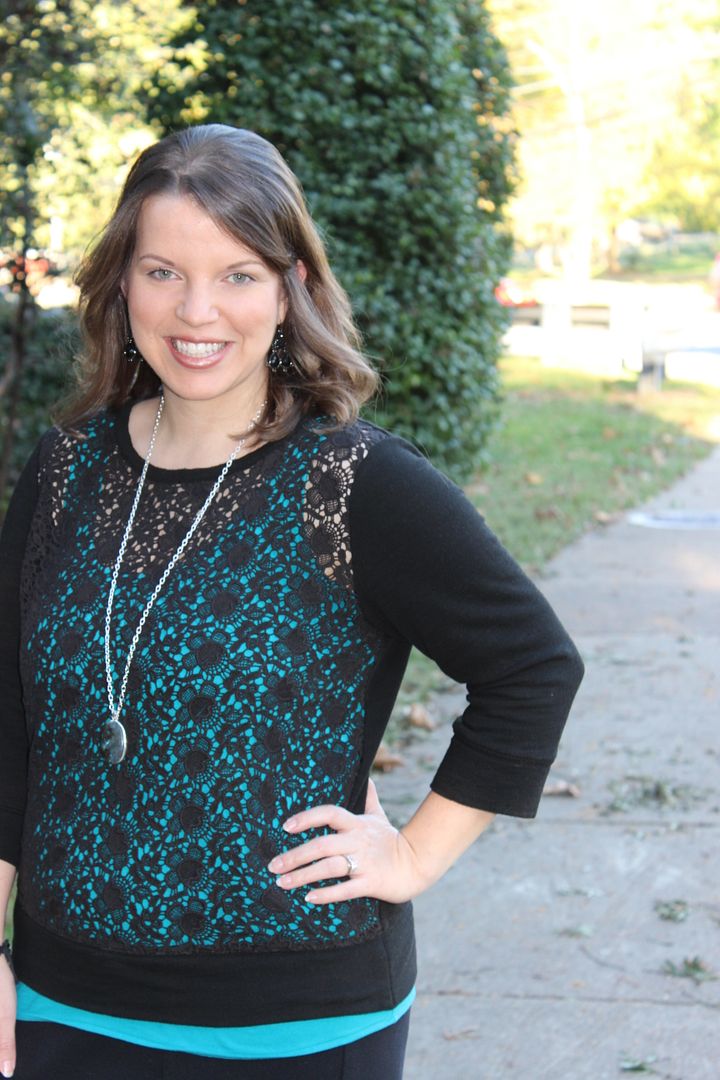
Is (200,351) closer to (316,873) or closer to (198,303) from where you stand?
(198,303)

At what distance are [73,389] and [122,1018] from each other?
3.56 feet

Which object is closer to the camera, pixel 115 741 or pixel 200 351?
pixel 115 741

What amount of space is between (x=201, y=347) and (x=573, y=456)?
1108 centimetres

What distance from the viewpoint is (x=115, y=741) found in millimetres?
1939

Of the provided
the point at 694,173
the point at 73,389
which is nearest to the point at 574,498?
the point at 73,389

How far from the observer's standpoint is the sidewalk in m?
3.70

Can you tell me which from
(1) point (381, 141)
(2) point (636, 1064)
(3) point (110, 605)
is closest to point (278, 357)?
(3) point (110, 605)

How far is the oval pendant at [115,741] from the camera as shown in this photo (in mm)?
1935

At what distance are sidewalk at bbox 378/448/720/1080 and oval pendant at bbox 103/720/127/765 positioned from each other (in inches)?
78.3

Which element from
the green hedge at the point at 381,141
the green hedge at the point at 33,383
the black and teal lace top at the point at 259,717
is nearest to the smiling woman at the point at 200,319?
the black and teal lace top at the point at 259,717

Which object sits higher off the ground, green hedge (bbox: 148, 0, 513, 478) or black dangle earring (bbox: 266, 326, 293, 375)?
black dangle earring (bbox: 266, 326, 293, 375)

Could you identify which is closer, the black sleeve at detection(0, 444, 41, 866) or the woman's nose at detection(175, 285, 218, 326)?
the woman's nose at detection(175, 285, 218, 326)

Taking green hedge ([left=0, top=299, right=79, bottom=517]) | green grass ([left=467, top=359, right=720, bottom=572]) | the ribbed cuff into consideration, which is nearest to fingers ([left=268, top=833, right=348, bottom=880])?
the ribbed cuff
